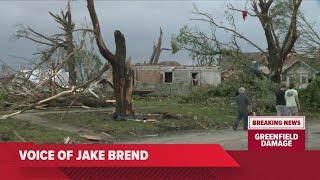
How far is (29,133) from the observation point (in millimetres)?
19031

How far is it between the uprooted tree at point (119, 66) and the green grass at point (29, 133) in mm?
3779

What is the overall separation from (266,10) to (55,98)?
1548 centimetres

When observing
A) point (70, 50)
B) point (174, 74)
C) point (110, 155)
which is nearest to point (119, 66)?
point (70, 50)

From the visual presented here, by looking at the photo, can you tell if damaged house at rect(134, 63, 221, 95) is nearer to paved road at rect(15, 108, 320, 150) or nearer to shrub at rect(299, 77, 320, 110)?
shrub at rect(299, 77, 320, 110)

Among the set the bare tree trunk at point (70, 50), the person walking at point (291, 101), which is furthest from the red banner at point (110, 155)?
the bare tree trunk at point (70, 50)

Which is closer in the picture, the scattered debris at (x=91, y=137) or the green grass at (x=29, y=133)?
the green grass at (x=29, y=133)

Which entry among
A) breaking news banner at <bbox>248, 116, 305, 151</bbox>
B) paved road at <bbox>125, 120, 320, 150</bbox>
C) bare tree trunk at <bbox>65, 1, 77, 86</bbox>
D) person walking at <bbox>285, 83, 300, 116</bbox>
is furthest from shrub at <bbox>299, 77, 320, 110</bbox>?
breaking news banner at <bbox>248, 116, 305, 151</bbox>

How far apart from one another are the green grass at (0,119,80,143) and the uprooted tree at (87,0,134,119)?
3.78 meters

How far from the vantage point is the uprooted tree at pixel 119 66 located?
75.5ft

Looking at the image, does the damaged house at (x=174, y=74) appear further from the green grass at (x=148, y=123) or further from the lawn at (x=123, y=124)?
the green grass at (x=148, y=123)

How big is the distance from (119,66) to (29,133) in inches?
209

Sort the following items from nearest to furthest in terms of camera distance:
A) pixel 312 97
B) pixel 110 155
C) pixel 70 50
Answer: pixel 110 155 → pixel 70 50 → pixel 312 97

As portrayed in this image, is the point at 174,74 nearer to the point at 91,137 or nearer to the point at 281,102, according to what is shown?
the point at 281,102

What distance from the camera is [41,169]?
5.76m
